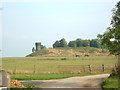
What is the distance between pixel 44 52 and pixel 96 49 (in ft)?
64.9

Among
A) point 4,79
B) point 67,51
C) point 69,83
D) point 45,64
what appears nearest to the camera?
point 4,79

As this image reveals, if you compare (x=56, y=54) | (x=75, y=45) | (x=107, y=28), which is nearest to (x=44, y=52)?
(x=56, y=54)

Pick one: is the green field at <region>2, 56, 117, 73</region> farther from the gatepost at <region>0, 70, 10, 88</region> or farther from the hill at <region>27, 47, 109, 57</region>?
the hill at <region>27, 47, 109, 57</region>

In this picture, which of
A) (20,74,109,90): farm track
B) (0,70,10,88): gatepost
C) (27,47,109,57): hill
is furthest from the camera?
(27,47,109,57): hill

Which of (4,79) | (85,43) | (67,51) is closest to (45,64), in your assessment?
(4,79)

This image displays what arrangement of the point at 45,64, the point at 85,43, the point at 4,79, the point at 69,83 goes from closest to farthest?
the point at 4,79, the point at 69,83, the point at 45,64, the point at 85,43

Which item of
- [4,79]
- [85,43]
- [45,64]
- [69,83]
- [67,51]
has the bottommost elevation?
[69,83]

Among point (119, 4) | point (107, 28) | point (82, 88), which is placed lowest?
point (82, 88)

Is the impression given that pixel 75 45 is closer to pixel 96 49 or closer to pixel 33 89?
pixel 96 49

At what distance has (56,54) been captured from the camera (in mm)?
97750

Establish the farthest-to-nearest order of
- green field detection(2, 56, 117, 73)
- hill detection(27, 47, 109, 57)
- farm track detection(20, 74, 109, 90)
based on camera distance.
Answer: hill detection(27, 47, 109, 57) < green field detection(2, 56, 117, 73) < farm track detection(20, 74, 109, 90)

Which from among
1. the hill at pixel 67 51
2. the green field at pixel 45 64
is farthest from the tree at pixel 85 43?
the green field at pixel 45 64

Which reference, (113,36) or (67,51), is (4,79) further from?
(67,51)

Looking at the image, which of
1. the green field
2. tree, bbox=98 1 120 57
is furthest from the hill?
tree, bbox=98 1 120 57
